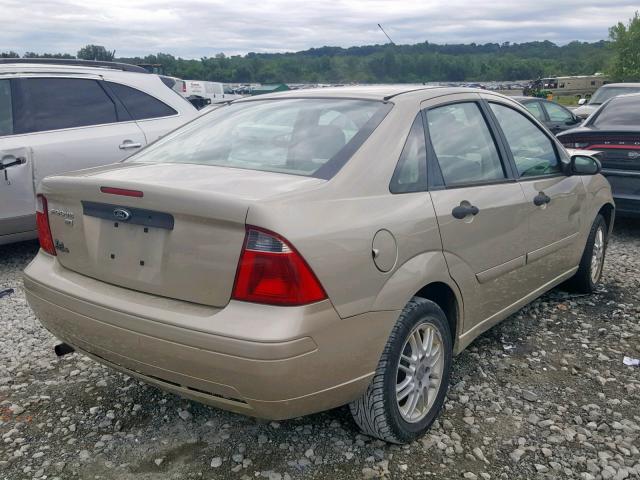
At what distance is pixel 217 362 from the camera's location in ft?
Answer: 7.59

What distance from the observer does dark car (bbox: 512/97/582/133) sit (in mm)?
13281

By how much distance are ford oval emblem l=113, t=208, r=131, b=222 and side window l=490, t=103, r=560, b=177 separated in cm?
231

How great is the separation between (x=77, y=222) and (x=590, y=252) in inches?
145

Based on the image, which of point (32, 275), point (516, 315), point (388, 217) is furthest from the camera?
point (516, 315)

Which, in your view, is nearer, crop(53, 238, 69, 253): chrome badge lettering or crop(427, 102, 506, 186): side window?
crop(53, 238, 69, 253): chrome badge lettering

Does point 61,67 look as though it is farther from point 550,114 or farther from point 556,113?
point 556,113

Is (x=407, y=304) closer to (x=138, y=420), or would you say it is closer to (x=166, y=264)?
(x=166, y=264)

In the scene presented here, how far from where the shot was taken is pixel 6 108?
5578 mm

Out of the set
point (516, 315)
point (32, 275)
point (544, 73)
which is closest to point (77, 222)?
point (32, 275)

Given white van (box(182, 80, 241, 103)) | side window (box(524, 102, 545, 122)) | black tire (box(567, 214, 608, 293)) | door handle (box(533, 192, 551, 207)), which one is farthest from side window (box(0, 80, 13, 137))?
white van (box(182, 80, 241, 103))

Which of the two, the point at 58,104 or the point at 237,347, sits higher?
the point at 58,104

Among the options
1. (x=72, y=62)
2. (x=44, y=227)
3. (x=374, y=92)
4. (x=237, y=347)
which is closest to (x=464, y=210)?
(x=374, y=92)

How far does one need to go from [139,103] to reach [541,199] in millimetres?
4301

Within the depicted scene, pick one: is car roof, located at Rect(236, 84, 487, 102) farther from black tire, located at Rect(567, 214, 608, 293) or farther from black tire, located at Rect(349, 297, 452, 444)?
black tire, located at Rect(567, 214, 608, 293)
